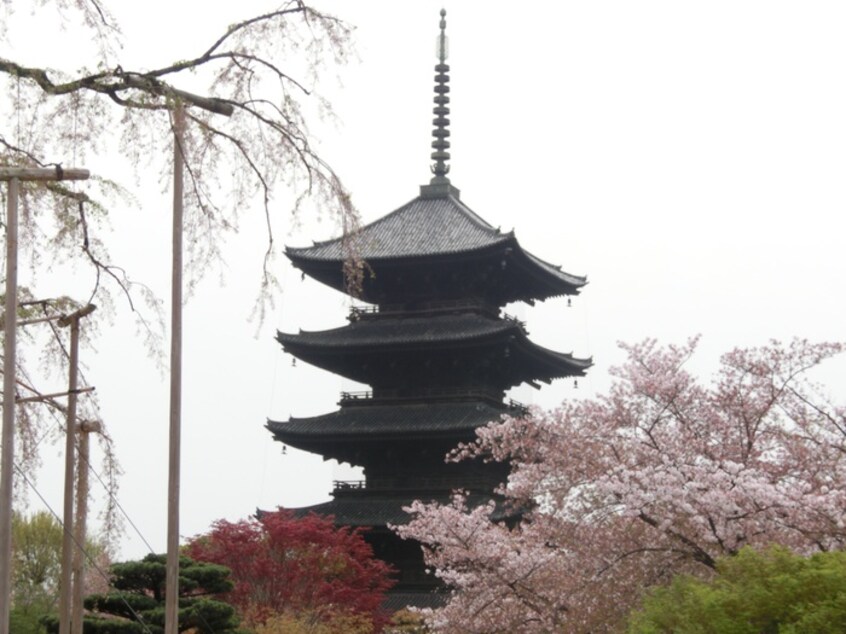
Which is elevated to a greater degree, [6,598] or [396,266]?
[396,266]

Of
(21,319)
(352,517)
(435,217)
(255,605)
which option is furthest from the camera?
(435,217)

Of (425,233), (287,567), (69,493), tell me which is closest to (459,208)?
(425,233)

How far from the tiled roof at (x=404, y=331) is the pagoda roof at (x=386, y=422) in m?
1.90

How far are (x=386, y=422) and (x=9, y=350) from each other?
27.2m

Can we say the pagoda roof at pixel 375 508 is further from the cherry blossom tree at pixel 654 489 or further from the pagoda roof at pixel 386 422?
the cherry blossom tree at pixel 654 489

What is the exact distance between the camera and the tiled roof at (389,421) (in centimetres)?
3638

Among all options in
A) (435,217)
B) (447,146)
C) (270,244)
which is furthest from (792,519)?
(447,146)

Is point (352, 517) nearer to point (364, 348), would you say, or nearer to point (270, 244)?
point (364, 348)

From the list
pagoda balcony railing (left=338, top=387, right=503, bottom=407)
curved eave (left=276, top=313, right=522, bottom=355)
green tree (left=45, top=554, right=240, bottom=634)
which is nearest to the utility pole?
green tree (left=45, top=554, right=240, bottom=634)

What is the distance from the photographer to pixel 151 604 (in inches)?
962

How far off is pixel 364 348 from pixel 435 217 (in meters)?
4.82

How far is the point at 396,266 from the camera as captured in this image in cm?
3831

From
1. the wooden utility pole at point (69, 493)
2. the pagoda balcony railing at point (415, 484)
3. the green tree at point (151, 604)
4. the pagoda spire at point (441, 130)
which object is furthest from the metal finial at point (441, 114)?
the wooden utility pole at point (69, 493)

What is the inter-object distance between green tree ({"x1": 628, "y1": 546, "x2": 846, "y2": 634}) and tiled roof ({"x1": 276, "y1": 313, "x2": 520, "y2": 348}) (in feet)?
71.3
